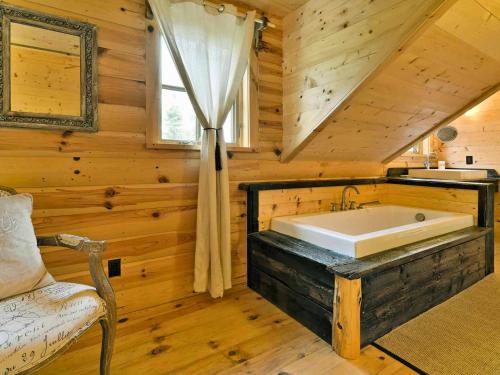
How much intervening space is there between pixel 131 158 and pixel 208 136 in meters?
0.52

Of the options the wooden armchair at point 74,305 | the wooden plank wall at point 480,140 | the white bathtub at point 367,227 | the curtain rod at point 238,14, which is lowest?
the wooden armchair at point 74,305

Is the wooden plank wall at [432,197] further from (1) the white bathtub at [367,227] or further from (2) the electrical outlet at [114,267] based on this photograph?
(2) the electrical outlet at [114,267]

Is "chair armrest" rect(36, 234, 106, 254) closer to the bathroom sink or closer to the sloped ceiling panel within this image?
the sloped ceiling panel

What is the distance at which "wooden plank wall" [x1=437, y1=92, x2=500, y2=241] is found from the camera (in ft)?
11.9

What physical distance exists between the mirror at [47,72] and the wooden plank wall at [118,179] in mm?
57

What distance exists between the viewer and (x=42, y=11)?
1622 millimetres

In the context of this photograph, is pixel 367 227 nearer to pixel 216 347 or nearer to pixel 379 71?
pixel 379 71

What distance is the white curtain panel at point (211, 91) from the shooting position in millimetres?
1934

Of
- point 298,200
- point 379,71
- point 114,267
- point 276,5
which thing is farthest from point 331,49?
point 114,267

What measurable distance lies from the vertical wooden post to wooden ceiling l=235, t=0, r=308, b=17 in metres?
2.00

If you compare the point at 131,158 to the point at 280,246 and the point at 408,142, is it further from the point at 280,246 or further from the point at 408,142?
the point at 408,142

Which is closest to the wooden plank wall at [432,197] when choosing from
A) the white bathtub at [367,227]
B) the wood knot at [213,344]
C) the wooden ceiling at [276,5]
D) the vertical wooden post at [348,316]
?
the white bathtub at [367,227]

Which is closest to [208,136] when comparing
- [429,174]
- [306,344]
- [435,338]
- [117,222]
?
[117,222]

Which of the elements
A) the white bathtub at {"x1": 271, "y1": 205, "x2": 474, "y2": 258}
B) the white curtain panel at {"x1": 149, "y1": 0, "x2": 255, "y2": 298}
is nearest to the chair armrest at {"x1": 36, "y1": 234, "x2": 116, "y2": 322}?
the white curtain panel at {"x1": 149, "y1": 0, "x2": 255, "y2": 298}
